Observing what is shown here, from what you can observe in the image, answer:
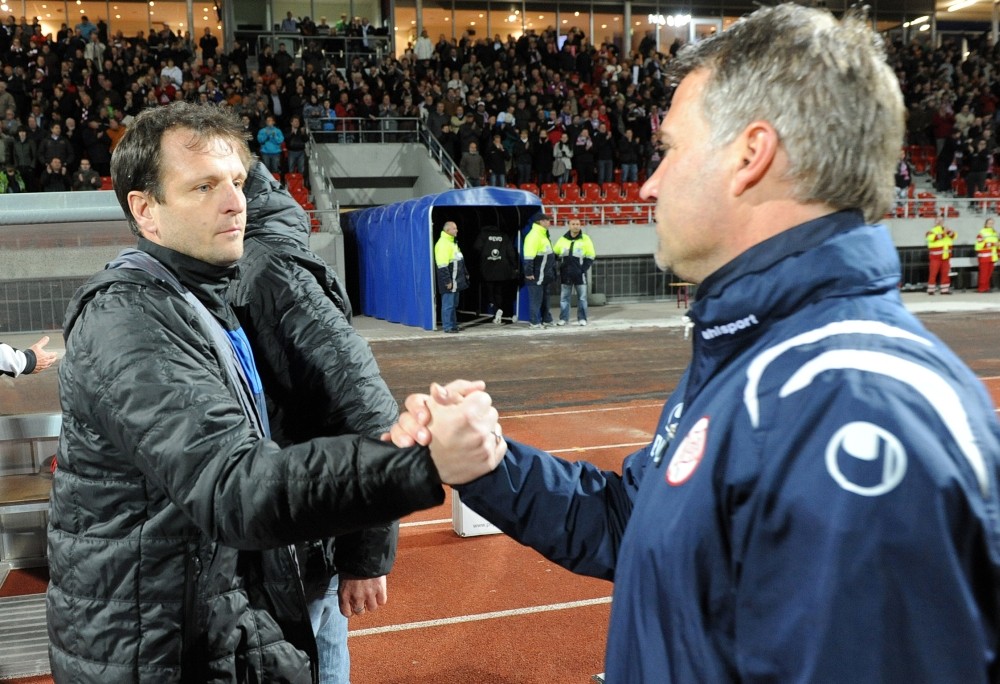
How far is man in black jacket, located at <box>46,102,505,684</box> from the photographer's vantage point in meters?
1.59

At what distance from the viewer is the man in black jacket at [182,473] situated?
5.23 feet

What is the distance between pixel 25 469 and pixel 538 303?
1268cm

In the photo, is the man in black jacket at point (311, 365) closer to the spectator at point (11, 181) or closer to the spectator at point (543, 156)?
the spectator at point (11, 181)

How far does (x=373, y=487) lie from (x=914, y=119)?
104 ft

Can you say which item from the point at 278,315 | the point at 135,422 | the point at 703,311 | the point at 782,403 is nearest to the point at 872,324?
the point at 782,403

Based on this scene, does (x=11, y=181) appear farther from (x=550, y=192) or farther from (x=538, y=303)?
(x=550, y=192)

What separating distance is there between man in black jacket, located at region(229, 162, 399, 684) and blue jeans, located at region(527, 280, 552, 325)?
14957 millimetres

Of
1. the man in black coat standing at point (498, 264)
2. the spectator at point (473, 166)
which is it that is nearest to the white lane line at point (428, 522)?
the man in black coat standing at point (498, 264)

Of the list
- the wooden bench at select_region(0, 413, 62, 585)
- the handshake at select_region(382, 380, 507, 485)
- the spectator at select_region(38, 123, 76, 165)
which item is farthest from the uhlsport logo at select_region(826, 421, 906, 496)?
the spectator at select_region(38, 123, 76, 165)

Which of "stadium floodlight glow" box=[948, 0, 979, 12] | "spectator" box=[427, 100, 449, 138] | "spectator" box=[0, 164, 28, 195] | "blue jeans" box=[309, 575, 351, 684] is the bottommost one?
"blue jeans" box=[309, 575, 351, 684]

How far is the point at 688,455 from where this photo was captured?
1187 millimetres

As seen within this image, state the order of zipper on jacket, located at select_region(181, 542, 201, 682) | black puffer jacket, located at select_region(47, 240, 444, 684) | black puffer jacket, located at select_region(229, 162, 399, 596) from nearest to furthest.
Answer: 1. black puffer jacket, located at select_region(47, 240, 444, 684)
2. zipper on jacket, located at select_region(181, 542, 201, 682)
3. black puffer jacket, located at select_region(229, 162, 399, 596)

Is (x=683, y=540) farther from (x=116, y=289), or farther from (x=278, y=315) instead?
(x=278, y=315)

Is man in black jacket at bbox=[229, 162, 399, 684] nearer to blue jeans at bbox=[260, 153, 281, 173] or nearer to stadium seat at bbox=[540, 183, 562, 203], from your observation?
blue jeans at bbox=[260, 153, 281, 173]
